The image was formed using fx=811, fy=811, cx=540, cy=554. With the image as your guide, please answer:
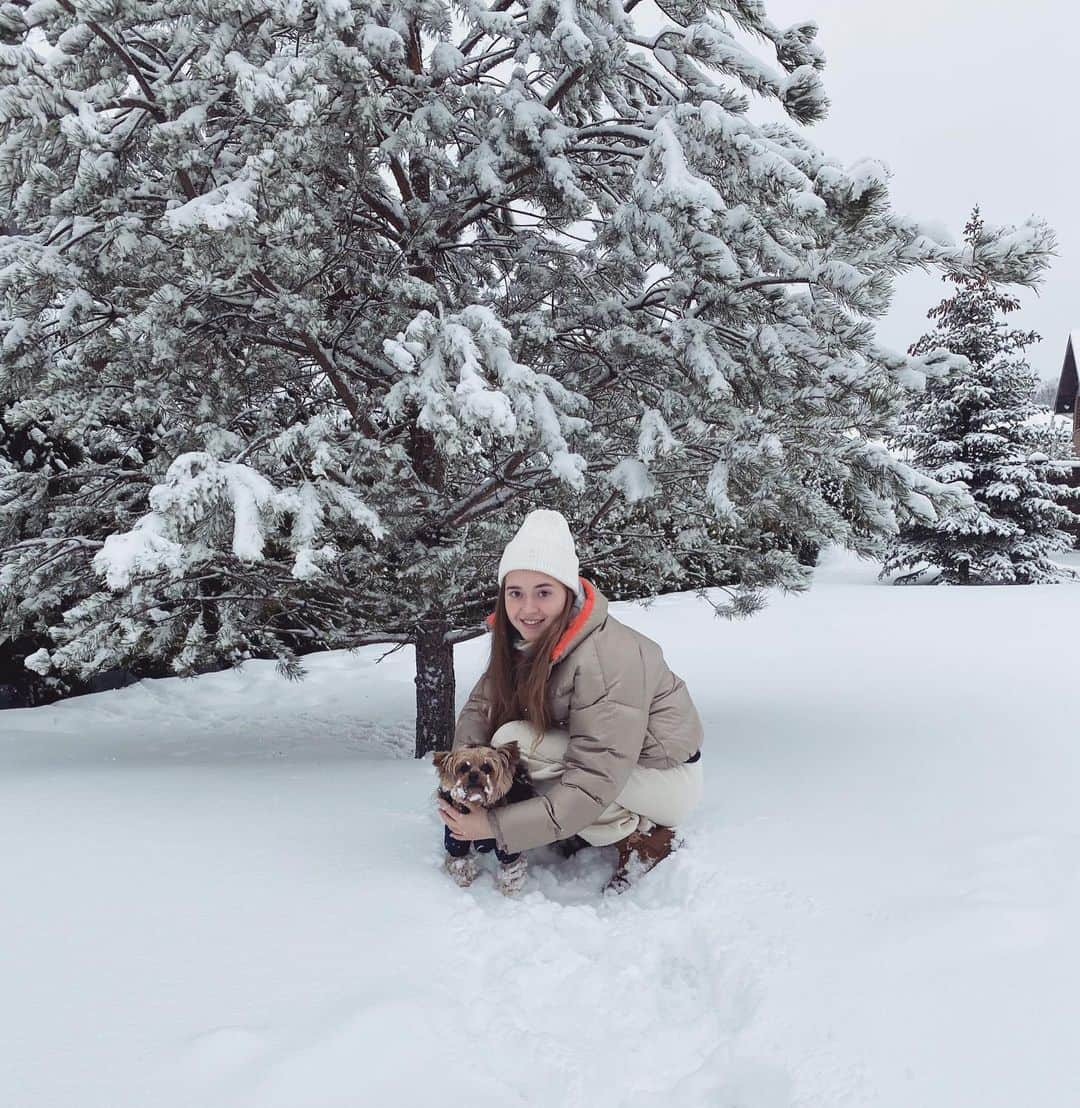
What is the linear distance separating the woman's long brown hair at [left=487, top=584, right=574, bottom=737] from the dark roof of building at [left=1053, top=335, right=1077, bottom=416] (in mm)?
32541

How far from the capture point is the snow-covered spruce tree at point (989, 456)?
1575cm

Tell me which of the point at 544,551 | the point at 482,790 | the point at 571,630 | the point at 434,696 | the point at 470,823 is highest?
the point at 544,551

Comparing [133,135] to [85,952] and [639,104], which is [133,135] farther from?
[85,952]

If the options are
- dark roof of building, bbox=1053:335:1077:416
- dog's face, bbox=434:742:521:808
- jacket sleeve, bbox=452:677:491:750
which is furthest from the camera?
dark roof of building, bbox=1053:335:1077:416

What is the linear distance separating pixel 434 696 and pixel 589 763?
2.35 m

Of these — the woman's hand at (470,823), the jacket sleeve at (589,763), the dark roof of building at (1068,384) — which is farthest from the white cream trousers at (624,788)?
the dark roof of building at (1068,384)

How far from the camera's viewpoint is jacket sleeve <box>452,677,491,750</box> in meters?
3.00

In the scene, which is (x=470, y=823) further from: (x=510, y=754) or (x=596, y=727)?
(x=596, y=727)

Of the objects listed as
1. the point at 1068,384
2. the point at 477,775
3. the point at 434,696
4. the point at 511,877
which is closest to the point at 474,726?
the point at 477,775

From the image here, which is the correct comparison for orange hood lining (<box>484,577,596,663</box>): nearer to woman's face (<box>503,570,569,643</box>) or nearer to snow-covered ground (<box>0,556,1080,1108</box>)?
woman's face (<box>503,570,569,643</box>)

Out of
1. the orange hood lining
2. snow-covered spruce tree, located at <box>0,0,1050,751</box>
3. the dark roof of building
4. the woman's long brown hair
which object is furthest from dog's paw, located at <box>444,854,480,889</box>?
the dark roof of building

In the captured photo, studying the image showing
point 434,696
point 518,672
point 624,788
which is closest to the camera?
point 624,788

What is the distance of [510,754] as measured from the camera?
2.74 m

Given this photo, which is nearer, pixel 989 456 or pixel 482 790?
pixel 482 790
